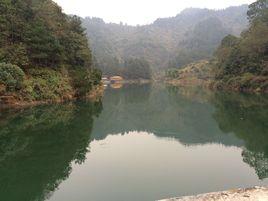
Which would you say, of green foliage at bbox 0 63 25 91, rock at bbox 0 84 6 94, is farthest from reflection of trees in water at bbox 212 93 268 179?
rock at bbox 0 84 6 94

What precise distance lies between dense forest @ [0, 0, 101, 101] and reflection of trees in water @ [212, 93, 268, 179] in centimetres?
1709

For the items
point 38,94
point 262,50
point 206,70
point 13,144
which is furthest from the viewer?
point 206,70

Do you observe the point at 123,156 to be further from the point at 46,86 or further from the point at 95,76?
the point at 95,76

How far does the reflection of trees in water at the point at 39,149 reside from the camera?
13023 millimetres

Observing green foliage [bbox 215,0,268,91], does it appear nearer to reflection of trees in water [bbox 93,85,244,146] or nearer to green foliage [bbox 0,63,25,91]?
reflection of trees in water [bbox 93,85,244,146]

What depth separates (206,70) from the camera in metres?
120

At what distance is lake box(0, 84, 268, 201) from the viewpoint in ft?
42.4

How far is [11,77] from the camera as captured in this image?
115 ft

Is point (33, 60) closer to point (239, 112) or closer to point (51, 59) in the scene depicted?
point (51, 59)

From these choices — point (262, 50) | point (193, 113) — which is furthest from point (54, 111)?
point (262, 50)

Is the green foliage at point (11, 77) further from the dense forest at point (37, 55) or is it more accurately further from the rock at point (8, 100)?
the rock at point (8, 100)

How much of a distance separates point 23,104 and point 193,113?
16.2 metres

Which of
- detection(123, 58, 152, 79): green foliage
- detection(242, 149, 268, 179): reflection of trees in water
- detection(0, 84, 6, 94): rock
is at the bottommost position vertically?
detection(123, 58, 152, 79): green foliage

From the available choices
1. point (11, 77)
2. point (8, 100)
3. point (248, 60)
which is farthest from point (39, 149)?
point (248, 60)
